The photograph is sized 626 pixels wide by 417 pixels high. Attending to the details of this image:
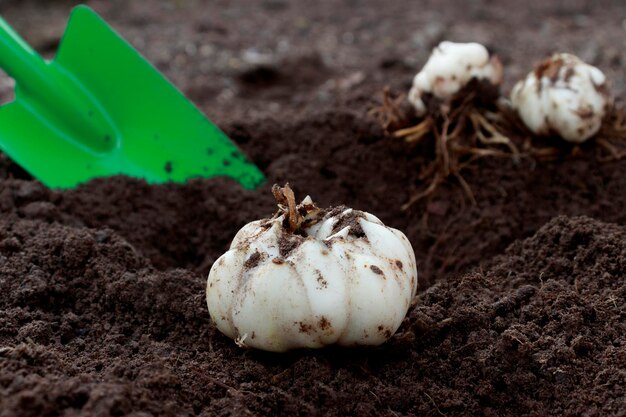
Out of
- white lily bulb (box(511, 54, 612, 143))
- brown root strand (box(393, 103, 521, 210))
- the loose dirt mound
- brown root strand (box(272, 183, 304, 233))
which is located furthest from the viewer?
brown root strand (box(393, 103, 521, 210))

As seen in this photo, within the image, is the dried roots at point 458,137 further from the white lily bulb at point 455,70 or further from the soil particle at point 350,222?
the soil particle at point 350,222

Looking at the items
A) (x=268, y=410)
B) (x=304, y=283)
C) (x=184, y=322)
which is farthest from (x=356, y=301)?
(x=184, y=322)

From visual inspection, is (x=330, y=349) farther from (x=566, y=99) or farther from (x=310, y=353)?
(x=566, y=99)

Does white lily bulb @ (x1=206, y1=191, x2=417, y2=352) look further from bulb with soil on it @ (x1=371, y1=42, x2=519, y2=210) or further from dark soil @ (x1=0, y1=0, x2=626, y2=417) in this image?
bulb with soil on it @ (x1=371, y1=42, x2=519, y2=210)

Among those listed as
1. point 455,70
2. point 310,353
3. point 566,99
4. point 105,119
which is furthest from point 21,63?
point 566,99

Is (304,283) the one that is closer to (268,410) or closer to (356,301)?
(356,301)

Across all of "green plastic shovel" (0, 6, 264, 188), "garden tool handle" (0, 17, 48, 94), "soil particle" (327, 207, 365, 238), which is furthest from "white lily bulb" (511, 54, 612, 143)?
"garden tool handle" (0, 17, 48, 94)
